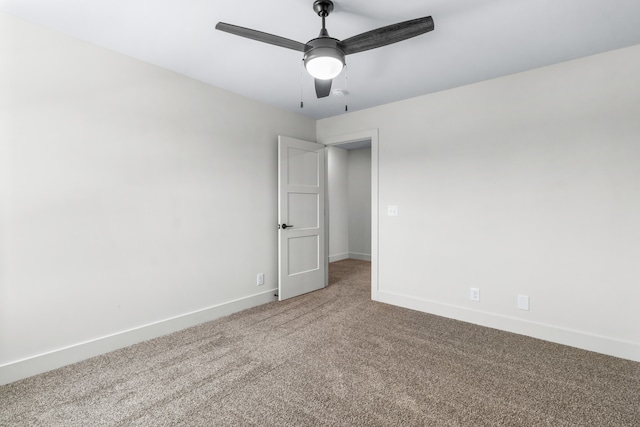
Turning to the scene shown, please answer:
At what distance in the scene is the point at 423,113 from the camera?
3.33 metres

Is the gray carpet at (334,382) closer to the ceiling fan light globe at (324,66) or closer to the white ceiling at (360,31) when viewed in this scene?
the ceiling fan light globe at (324,66)

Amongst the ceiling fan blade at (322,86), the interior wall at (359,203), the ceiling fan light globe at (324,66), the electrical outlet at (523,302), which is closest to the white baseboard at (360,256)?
the interior wall at (359,203)

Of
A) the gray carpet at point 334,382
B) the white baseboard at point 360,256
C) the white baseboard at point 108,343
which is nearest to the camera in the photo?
the gray carpet at point 334,382

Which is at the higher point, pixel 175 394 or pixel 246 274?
pixel 246 274

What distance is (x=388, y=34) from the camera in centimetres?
163

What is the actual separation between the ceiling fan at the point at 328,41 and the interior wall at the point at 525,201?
1773 millimetres

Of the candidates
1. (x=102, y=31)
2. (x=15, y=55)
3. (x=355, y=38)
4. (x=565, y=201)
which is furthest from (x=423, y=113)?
(x=15, y=55)

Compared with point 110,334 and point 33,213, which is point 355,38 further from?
point 110,334

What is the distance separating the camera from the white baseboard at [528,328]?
2330 mm

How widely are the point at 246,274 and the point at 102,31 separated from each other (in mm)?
2475

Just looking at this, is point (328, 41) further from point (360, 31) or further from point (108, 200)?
point (108, 200)

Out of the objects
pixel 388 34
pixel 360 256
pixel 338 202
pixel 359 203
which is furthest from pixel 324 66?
pixel 360 256

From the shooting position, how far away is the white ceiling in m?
1.85

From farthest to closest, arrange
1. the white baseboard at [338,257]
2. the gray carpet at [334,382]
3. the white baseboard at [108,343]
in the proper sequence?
the white baseboard at [338,257]
the white baseboard at [108,343]
the gray carpet at [334,382]
